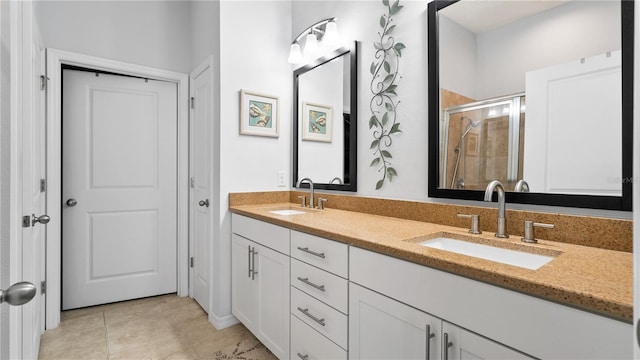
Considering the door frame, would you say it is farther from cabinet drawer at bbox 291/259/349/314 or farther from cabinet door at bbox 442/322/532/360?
cabinet door at bbox 442/322/532/360

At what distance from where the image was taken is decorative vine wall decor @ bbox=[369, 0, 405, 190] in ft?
5.86

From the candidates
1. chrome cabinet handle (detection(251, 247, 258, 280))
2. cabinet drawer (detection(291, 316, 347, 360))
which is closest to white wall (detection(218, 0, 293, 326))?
chrome cabinet handle (detection(251, 247, 258, 280))

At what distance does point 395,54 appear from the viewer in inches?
70.2

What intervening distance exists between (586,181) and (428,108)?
725 mm

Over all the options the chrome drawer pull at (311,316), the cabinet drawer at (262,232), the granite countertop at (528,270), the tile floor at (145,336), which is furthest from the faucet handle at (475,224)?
the tile floor at (145,336)

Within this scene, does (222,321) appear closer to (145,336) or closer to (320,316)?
(145,336)

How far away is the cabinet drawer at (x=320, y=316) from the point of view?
50.3 inches

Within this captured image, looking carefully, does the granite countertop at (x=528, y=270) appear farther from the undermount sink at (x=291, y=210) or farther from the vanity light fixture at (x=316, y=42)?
the vanity light fixture at (x=316, y=42)

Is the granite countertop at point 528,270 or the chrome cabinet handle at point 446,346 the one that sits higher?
the granite countertop at point 528,270

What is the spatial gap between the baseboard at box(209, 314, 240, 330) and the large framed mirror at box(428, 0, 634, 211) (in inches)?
65.8

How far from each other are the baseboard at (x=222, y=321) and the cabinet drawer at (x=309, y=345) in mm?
849

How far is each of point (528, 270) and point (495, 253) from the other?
1.36ft

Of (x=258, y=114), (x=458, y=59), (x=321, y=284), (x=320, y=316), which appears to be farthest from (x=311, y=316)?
(x=258, y=114)

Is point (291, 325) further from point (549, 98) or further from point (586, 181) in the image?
point (549, 98)
